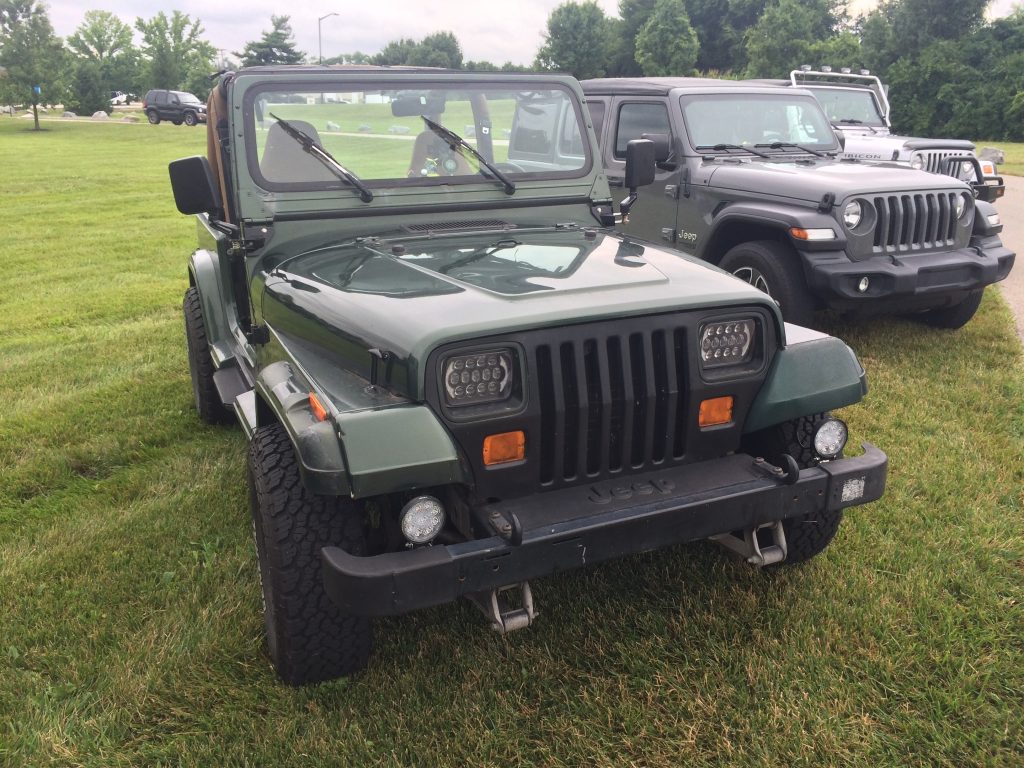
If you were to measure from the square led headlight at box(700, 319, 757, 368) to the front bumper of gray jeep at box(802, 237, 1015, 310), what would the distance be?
294cm

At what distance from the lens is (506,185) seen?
3662mm

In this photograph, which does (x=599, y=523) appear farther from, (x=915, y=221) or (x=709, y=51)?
(x=709, y=51)

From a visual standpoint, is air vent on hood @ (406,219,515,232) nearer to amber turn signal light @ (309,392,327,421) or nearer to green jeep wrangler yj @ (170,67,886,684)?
green jeep wrangler yj @ (170,67,886,684)

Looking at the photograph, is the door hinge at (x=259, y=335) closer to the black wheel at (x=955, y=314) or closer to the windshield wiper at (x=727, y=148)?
the windshield wiper at (x=727, y=148)

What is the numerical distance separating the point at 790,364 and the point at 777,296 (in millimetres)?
3027

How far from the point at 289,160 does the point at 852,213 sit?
3.68 metres

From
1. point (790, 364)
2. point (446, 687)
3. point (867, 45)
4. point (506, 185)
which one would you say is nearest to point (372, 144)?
point (506, 185)

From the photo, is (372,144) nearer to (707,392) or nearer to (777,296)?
(707,392)

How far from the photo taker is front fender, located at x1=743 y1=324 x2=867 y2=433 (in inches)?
106

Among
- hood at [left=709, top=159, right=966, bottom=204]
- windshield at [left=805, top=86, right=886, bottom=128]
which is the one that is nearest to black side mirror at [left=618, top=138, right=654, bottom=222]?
hood at [left=709, top=159, right=966, bottom=204]

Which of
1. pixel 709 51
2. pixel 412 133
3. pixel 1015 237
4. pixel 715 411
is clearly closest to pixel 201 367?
pixel 412 133

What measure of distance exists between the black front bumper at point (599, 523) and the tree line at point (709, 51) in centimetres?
1257

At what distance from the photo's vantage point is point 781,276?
5.55 m

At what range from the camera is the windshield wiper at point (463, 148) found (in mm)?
3648
